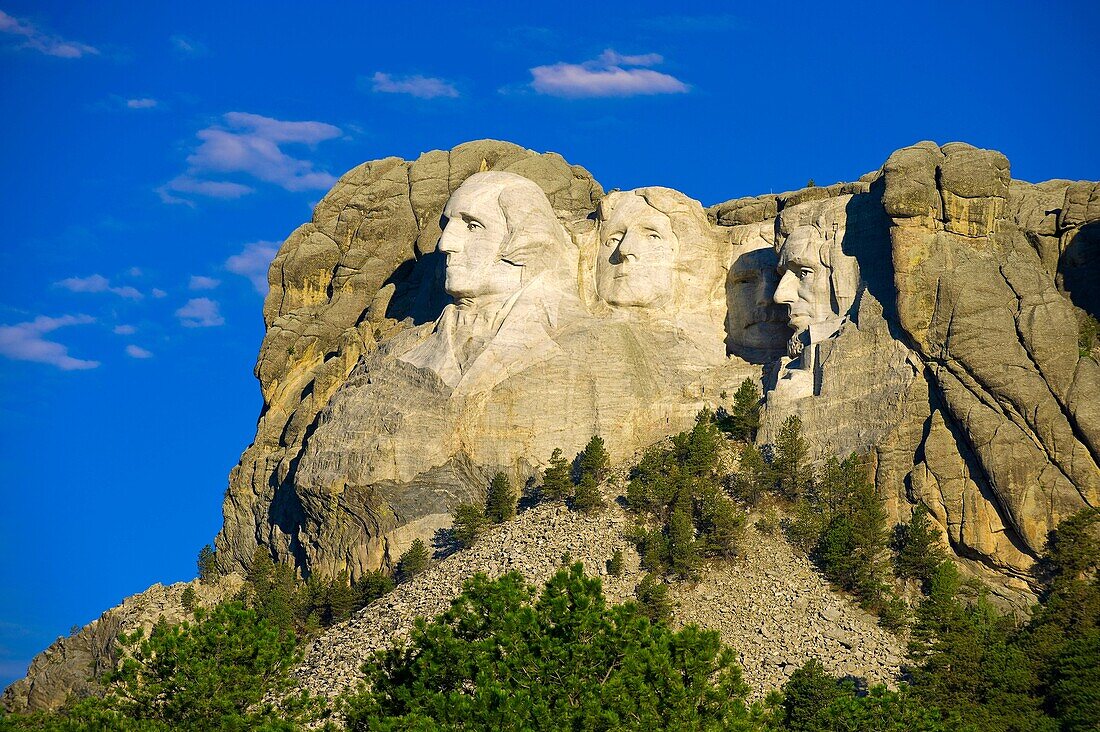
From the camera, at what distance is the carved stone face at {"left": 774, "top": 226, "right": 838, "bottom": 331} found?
69.2m

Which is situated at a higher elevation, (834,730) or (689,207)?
(689,207)

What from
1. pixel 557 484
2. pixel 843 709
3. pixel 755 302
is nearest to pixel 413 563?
pixel 557 484

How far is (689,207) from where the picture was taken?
7312cm

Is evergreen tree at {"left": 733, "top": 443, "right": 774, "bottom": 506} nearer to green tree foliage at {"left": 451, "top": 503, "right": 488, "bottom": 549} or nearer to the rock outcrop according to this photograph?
the rock outcrop

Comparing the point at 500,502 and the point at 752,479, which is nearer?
the point at 752,479

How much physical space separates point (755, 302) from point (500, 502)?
11.4 m

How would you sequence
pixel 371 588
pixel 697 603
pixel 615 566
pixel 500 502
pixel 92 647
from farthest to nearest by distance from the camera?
pixel 92 647, pixel 500 502, pixel 371 588, pixel 615 566, pixel 697 603

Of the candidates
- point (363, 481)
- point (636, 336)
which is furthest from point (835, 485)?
point (363, 481)

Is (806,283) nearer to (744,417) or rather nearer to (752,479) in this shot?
(744,417)

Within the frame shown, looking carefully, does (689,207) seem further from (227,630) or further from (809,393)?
(227,630)

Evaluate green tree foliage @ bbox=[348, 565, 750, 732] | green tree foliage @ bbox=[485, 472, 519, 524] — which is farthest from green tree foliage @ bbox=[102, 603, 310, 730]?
green tree foliage @ bbox=[485, 472, 519, 524]

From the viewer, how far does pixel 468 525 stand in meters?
66.0

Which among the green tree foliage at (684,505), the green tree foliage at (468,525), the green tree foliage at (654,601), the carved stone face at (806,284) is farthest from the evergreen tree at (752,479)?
the green tree foliage at (468,525)

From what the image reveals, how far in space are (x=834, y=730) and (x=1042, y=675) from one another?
6499mm
